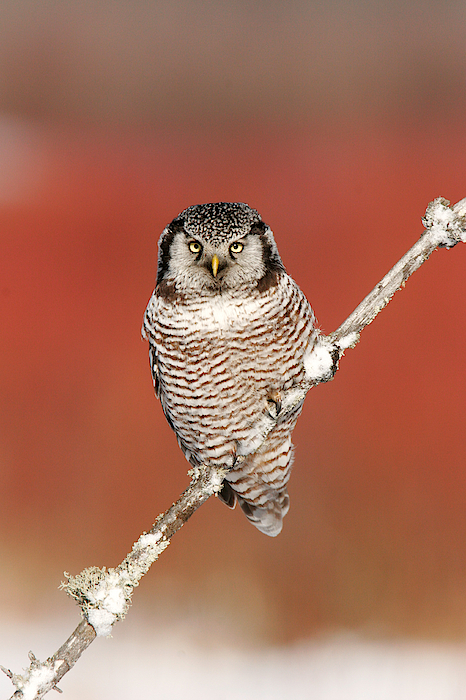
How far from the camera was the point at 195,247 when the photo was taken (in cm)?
106

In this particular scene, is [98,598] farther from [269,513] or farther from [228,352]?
[269,513]

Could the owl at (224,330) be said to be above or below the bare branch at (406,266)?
below

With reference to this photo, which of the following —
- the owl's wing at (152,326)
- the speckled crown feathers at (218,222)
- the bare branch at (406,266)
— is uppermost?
the bare branch at (406,266)

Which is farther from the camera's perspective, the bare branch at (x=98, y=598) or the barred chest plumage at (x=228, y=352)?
the barred chest plumage at (x=228, y=352)

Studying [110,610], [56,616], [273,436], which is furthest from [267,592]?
[110,610]

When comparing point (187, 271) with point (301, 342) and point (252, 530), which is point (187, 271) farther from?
point (252, 530)

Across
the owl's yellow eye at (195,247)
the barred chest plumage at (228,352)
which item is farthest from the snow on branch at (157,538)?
the owl's yellow eye at (195,247)

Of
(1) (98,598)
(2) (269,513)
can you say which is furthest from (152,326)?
(2) (269,513)

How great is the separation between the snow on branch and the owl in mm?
160

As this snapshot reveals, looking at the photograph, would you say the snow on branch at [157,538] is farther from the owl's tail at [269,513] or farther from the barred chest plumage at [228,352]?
the owl's tail at [269,513]

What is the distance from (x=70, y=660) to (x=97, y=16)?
87.0 inches

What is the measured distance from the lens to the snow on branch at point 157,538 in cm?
95

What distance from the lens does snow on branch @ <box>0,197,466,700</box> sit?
0.95 m

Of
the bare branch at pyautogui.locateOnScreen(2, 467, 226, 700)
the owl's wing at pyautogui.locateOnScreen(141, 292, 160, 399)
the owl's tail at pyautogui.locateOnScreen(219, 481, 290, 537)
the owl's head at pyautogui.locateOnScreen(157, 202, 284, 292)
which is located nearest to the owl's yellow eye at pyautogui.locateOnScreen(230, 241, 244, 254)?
the owl's head at pyautogui.locateOnScreen(157, 202, 284, 292)
